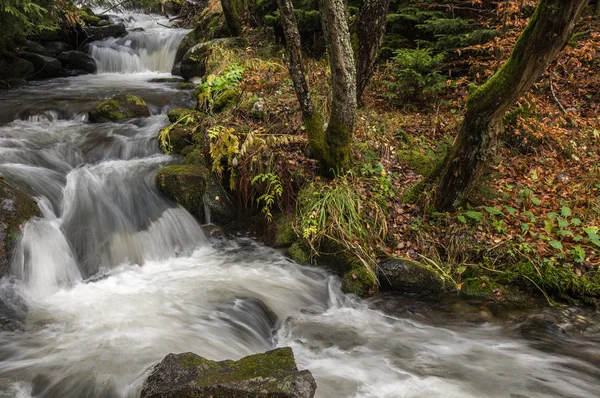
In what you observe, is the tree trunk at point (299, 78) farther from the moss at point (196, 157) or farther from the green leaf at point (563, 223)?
the green leaf at point (563, 223)

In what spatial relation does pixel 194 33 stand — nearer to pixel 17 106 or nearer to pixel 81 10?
pixel 81 10

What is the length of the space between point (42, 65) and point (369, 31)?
35.5 feet

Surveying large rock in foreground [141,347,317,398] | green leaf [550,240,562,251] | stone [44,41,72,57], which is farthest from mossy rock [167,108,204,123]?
stone [44,41,72,57]

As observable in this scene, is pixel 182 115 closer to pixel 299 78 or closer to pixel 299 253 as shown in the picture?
pixel 299 78

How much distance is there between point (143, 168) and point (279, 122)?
2571 mm

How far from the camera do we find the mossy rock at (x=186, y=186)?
664 centimetres

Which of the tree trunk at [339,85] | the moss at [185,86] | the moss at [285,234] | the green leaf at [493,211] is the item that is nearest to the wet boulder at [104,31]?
the moss at [185,86]

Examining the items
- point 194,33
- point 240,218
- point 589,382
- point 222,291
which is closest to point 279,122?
point 240,218

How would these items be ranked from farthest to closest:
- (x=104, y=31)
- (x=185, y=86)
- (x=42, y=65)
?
1. (x=104, y=31)
2. (x=42, y=65)
3. (x=185, y=86)

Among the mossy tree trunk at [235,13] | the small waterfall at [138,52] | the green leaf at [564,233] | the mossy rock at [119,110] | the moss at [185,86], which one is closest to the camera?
the green leaf at [564,233]

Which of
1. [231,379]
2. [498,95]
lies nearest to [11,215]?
[231,379]

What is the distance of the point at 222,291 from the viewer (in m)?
5.41

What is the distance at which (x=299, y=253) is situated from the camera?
611 cm

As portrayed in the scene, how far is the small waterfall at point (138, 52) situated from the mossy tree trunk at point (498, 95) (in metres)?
11.4
